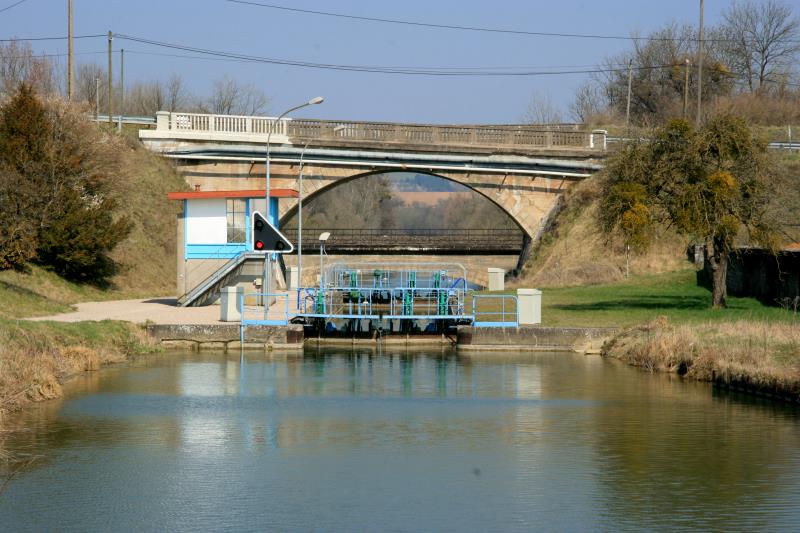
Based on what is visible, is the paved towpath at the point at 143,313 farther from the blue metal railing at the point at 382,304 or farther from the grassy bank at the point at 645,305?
the grassy bank at the point at 645,305

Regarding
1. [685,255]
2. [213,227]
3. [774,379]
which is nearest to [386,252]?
[685,255]

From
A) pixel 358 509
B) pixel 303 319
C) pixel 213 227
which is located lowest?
pixel 358 509

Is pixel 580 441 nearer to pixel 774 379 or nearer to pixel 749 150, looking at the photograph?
pixel 774 379

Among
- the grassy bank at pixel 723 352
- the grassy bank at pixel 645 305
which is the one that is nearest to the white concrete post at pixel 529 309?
the grassy bank at pixel 645 305

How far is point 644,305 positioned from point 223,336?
14307 millimetres

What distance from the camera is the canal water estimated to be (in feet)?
44.5

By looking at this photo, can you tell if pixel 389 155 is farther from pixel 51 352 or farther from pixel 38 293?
pixel 51 352

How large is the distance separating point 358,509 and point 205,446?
14.1 feet

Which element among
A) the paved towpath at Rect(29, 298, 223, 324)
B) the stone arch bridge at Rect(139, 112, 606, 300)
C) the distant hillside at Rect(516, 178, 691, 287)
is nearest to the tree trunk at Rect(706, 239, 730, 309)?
the distant hillside at Rect(516, 178, 691, 287)

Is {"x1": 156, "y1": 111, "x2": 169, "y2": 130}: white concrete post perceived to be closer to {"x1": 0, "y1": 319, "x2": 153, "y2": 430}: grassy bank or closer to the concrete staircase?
the concrete staircase

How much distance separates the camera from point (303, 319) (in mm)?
32281

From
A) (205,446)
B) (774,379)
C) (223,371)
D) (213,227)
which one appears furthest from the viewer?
(213,227)

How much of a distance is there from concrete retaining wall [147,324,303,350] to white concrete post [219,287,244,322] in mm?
1558

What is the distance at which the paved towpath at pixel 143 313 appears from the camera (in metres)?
31.4
